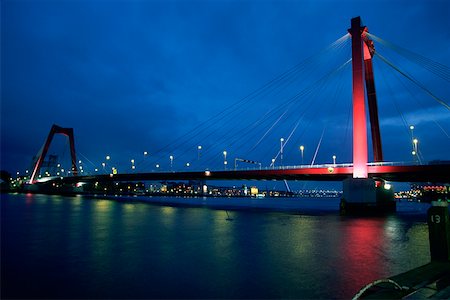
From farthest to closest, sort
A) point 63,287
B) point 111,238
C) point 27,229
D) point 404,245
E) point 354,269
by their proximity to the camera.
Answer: point 27,229
point 111,238
point 404,245
point 354,269
point 63,287

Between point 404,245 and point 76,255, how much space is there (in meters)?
16.0

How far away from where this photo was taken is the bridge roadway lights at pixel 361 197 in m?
39.8

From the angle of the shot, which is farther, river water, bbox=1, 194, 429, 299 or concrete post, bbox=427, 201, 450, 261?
river water, bbox=1, 194, 429, 299

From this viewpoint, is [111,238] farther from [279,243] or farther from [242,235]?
[279,243]

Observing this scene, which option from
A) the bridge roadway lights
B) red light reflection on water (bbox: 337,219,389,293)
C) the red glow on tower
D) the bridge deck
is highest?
the red glow on tower

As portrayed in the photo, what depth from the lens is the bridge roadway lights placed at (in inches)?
1566

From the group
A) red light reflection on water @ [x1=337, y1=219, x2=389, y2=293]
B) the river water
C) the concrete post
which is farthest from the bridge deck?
the concrete post

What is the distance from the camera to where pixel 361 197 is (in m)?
40.3

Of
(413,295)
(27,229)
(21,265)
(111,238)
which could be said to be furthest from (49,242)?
(413,295)

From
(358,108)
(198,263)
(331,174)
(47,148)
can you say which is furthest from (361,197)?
(47,148)

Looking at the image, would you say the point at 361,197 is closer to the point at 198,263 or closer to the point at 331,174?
the point at 331,174

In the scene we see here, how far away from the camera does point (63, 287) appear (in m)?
10.4

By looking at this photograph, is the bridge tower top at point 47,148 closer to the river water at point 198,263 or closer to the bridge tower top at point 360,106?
the bridge tower top at point 360,106

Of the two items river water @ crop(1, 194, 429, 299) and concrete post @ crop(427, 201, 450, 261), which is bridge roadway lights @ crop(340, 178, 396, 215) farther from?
concrete post @ crop(427, 201, 450, 261)
